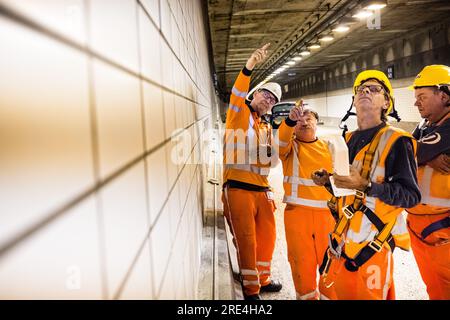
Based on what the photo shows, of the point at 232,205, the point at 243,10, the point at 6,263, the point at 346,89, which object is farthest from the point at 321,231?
the point at 346,89

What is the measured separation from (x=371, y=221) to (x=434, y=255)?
0.94 m

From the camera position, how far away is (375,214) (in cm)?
217

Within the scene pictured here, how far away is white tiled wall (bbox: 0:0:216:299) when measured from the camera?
0.37 meters

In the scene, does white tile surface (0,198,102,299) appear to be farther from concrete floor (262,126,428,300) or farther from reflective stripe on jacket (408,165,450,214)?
concrete floor (262,126,428,300)

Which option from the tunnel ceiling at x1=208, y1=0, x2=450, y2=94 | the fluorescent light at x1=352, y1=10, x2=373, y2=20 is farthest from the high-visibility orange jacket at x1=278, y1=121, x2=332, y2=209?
the fluorescent light at x1=352, y1=10, x2=373, y2=20

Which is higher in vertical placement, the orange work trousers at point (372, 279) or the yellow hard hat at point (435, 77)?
the yellow hard hat at point (435, 77)

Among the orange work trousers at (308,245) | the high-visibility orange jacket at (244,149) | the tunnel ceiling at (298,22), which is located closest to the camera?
the orange work trousers at (308,245)

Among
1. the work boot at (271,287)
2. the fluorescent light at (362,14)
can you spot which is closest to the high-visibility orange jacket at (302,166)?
the work boot at (271,287)

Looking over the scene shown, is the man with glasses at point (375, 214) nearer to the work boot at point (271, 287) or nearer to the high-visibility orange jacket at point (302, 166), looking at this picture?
the high-visibility orange jacket at point (302, 166)

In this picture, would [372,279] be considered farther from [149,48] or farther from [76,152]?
[76,152]

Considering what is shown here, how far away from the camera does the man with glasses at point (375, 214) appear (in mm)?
2115

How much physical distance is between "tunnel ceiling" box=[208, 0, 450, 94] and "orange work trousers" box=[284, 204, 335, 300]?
5.90m

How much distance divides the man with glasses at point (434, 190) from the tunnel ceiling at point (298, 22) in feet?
17.2

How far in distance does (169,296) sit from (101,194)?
758 mm
